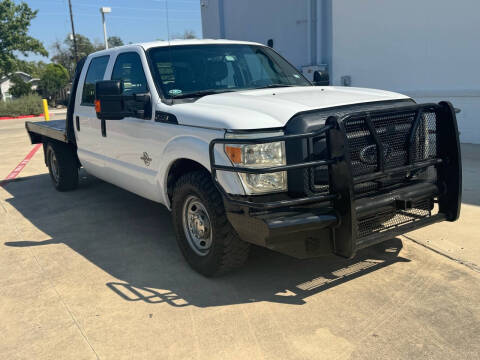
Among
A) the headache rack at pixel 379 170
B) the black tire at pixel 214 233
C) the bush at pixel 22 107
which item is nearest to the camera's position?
the headache rack at pixel 379 170

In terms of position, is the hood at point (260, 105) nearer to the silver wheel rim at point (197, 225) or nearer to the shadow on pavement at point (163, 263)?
the silver wheel rim at point (197, 225)

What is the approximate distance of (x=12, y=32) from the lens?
37875 millimetres

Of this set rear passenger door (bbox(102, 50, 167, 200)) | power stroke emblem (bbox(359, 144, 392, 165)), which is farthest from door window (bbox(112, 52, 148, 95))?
power stroke emblem (bbox(359, 144, 392, 165))

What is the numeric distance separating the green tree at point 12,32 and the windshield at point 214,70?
38.0 metres

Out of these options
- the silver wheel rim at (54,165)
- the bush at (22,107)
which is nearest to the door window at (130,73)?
the silver wheel rim at (54,165)

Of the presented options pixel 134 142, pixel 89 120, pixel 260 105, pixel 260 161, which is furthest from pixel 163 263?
pixel 89 120

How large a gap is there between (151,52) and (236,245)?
2.19 metres

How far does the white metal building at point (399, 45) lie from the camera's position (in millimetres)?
9312

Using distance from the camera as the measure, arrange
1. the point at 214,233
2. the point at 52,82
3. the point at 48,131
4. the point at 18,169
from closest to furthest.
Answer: the point at 214,233, the point at 48,131, the point at 18,169, the point at 52,82

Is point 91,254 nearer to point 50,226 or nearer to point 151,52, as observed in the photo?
point 50,226

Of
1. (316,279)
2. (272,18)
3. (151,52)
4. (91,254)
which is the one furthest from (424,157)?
(272,18)

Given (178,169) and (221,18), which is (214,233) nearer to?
(178,169)

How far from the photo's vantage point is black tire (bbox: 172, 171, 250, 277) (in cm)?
369

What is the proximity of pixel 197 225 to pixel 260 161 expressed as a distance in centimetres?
100
